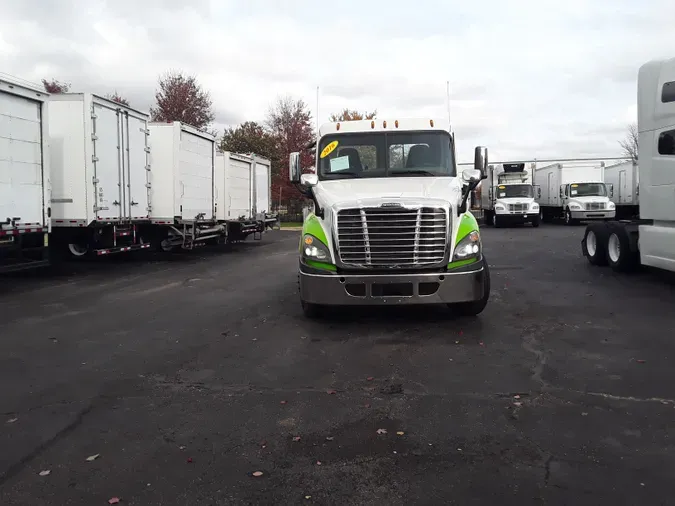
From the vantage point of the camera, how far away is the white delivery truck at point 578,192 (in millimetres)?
31672

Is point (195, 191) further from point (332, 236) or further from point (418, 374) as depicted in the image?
point (418, 374)

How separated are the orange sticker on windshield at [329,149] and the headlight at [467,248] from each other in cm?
258

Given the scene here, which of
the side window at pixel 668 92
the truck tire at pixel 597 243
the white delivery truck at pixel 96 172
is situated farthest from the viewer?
the truck tire at pixel 597 243

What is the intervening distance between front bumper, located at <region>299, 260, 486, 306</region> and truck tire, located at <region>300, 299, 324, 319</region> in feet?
2.07

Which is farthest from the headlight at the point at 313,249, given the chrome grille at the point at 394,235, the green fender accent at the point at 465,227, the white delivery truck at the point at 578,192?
the white delivery truck at the point at 578,192

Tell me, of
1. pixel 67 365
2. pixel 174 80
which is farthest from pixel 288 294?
pixel 174 80

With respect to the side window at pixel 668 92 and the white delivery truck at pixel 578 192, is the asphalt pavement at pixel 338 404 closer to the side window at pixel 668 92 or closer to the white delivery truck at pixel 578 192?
the side window at pixel 668 92

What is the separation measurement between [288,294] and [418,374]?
16.4ft

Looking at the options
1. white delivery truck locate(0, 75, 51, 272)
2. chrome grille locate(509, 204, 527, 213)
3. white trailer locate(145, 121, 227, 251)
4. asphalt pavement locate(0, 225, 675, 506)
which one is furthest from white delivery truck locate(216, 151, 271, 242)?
chrome grille locate(509, 204, 527, 213)

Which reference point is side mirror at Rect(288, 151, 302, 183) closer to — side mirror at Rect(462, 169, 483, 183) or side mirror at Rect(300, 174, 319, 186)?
side mirror at Rect(300, 174, 319, 186)

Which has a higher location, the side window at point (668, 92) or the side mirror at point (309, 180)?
the side window at point (668, 92)

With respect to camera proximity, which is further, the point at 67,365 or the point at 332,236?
the point at 332,236

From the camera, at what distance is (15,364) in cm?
593

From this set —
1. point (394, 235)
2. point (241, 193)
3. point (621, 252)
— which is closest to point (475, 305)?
point (394, 235)
